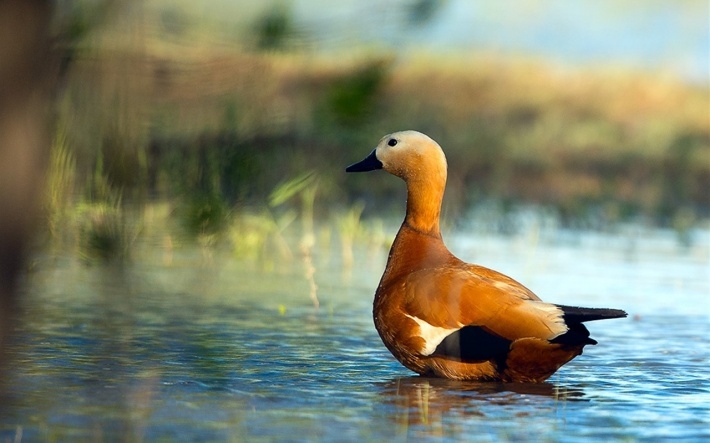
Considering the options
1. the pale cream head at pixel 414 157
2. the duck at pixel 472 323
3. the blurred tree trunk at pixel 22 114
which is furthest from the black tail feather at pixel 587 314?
the blurred tree trunk at pixel 22 114

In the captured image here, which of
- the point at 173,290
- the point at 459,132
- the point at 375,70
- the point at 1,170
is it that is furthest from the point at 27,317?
the point at 459,132

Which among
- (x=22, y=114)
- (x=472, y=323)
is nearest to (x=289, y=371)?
(x=472, y=323)

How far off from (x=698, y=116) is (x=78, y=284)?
10838mm

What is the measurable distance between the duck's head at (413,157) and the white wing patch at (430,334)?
3.12ft

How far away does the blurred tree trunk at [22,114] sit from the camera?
2840 millimetres

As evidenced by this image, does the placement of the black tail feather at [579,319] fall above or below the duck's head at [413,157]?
below

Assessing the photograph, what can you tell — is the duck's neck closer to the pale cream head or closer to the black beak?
the pale cream head

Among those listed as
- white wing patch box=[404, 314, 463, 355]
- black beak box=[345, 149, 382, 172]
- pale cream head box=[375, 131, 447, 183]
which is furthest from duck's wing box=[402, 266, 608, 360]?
black beak box=[345, 149, 382, 172]

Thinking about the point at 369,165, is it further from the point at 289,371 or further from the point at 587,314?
the point at 587,314

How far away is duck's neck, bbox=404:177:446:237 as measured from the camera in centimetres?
623

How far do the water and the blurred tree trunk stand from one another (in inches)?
9.2

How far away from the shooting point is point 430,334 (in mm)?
5559

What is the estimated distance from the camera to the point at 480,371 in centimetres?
561

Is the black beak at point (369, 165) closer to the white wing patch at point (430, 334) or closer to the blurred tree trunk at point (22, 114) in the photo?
the white wing patch at point (430, 334)
